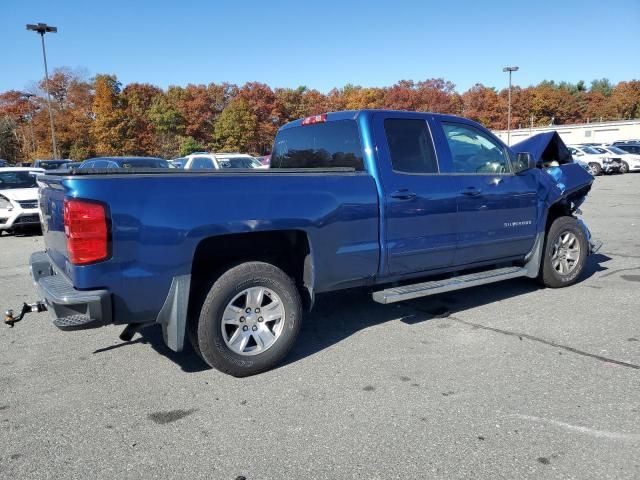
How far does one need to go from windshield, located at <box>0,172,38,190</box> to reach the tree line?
52483mm

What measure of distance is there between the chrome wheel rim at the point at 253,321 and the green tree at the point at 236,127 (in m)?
70.1

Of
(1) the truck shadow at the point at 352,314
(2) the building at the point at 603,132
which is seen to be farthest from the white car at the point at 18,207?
(2) the building at the point at 603,132

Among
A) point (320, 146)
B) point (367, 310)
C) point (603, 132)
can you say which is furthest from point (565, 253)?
Answer: point (603, 132)

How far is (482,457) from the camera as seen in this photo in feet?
9.16

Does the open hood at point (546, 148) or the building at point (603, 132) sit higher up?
the building at point (603, 132)

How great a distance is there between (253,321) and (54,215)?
1.65m

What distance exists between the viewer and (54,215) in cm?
376

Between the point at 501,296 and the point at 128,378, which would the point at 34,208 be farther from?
the point at 501,296

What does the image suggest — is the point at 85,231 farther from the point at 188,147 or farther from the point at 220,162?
the point at 188,147

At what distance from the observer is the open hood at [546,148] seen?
249 inches

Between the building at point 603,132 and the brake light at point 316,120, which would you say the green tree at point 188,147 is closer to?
the building at point 603,132

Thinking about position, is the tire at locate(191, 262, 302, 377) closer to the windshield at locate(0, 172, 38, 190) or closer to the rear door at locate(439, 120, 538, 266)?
the rear door at locate(439, 120, 538, 266)

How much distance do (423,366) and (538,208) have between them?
2.77 m

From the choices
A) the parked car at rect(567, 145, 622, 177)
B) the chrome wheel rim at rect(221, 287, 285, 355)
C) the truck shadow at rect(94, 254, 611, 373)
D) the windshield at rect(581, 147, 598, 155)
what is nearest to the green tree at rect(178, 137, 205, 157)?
the windshield at rect(581, 147, 598, 155)
